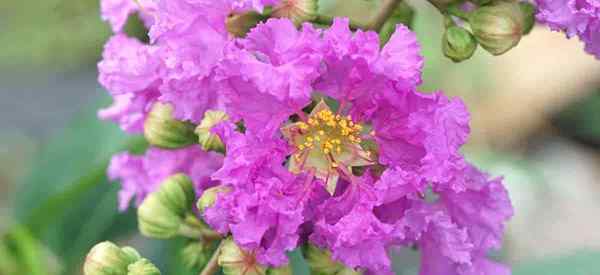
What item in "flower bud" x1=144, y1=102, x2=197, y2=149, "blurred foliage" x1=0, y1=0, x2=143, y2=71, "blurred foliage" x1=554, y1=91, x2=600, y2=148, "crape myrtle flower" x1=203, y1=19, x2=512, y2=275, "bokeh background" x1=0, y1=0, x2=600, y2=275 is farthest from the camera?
"blurred foliage" x1=0, y1=0, x2=143, y2=71

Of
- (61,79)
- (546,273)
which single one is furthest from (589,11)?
(61,79)

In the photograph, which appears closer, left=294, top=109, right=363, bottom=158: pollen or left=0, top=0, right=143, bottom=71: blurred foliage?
left=294, top=109, right=363, bottom=158: pollen

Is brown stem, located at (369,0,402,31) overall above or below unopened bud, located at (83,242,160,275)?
above

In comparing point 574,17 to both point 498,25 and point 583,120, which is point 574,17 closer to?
point 498,25

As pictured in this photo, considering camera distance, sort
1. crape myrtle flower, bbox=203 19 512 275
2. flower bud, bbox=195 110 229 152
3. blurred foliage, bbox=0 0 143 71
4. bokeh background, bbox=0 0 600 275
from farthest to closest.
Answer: blurred foliage, bbox=0 0 143 71 < bokeh background, bbox=0 0 600 275 < flower bud, bbox=195 110 229 152 < crape myrtle flower, bbox=203 19 512 275

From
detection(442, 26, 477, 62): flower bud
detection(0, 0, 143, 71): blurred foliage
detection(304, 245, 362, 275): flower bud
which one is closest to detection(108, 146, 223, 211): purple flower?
detection(304, 245, 362, 275): flower bud

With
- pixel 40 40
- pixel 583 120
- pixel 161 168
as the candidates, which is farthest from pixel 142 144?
pixel 40 40

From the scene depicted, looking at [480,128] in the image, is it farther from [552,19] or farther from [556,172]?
[552,19]

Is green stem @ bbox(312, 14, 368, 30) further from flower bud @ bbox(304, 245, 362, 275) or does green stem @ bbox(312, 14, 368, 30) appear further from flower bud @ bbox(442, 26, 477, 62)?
flower bud @ bbox(304, 245, 362, 275)
